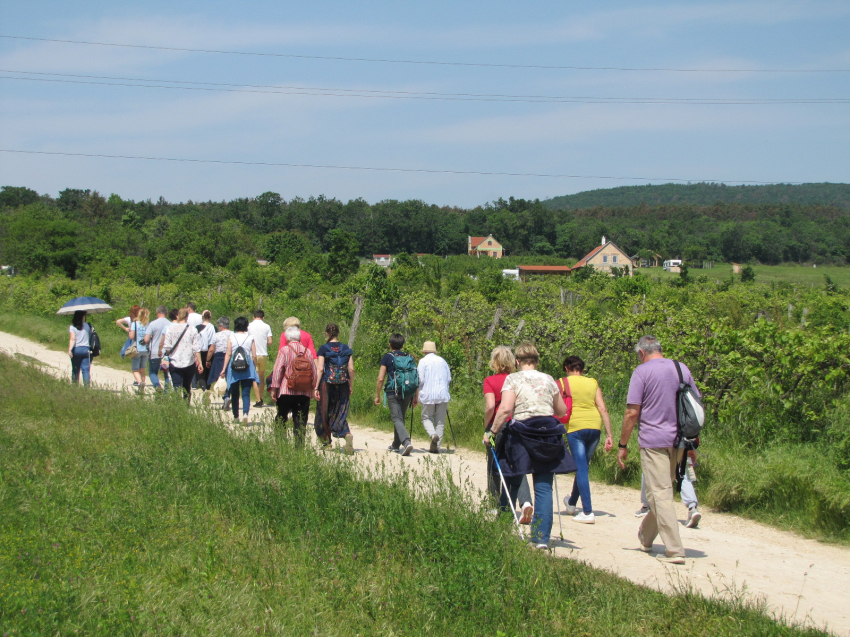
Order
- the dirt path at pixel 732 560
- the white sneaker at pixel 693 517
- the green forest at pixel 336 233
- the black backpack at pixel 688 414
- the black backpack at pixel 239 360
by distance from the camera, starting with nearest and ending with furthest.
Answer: the dirt path at pixel 732 560 < the black backpack at pixel 688 414 < the white sneaker at pixel 693 517 < the black backpack at pixel 239 360 < the green forest at pixel 336 233

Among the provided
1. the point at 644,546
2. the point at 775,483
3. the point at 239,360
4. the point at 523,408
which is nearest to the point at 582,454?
the point at 644,546

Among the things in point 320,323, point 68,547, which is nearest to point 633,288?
point 320,323

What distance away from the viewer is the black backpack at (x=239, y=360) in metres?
10.8

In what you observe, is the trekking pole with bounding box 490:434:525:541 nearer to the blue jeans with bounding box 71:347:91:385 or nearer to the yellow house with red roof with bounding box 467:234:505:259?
the blue jeans with bounding box 71:347:91:385

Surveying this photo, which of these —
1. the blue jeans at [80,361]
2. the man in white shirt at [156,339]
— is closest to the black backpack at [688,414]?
the man in white shirt at [156,339]

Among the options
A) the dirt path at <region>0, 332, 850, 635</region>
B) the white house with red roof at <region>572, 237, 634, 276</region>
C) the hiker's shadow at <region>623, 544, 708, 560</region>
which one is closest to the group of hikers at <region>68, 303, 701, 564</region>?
the hiker's shadow at <region>623, 544, 708, 560</region>

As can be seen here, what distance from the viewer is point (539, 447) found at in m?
5.71

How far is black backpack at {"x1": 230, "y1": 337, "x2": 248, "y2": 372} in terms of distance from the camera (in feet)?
35.4

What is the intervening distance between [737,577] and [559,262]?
11564 cm

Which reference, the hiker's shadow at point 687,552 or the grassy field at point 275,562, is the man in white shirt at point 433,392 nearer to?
the grassy field at point 275,562

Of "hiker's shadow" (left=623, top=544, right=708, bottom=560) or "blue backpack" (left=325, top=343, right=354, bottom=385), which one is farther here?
"blue backpack" (left=325, top=343, right=354, bottom=385)

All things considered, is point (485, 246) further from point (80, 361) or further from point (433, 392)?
point (433, 392)

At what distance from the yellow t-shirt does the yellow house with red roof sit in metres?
119

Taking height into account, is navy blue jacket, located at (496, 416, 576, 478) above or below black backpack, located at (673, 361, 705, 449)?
below
